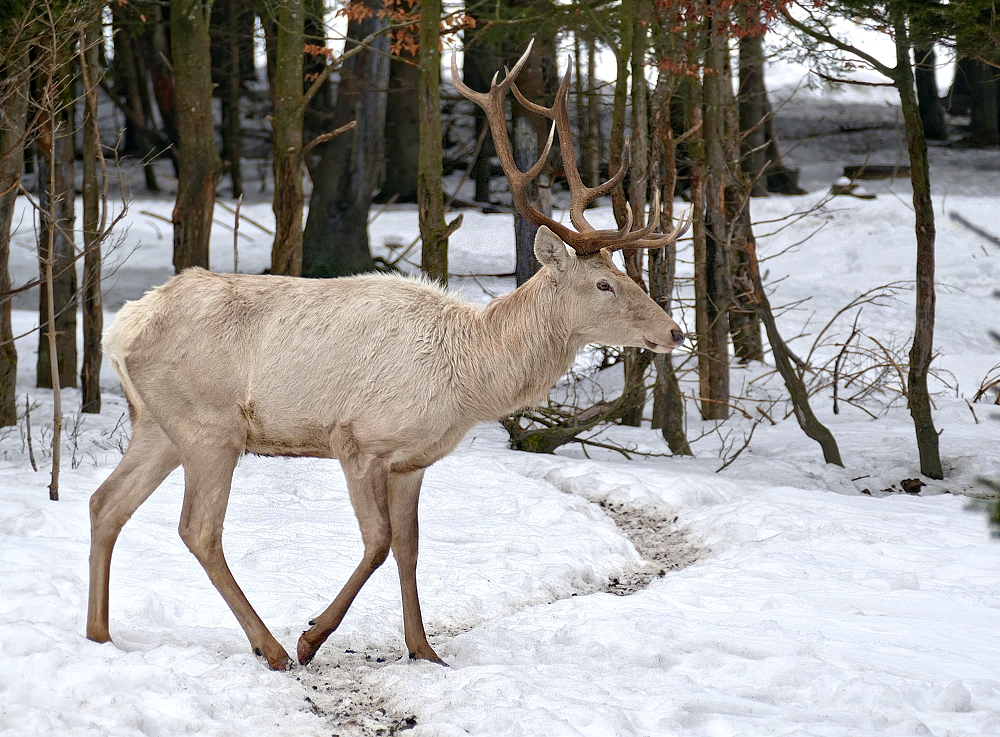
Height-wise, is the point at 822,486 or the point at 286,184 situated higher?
the point at 286,184

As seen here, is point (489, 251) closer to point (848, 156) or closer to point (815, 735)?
point (848, 156)

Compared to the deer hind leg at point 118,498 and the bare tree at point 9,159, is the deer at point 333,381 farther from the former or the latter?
the bare tree at point 9,159

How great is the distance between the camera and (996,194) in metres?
18.5

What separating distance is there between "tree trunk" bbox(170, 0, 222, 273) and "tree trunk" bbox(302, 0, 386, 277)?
3661 millimetres

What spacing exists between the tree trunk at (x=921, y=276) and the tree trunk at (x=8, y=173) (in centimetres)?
661

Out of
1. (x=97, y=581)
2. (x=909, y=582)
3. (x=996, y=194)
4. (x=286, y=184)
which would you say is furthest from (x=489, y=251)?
(x=97, y=581)

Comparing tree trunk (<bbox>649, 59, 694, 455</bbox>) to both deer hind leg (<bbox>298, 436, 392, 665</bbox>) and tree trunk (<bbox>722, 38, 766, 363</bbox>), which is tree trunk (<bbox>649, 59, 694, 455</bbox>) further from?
deer hind leg (<bbox>298, 436, 392, 665</bbox>)

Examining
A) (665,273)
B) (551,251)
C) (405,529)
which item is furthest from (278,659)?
(665,273)


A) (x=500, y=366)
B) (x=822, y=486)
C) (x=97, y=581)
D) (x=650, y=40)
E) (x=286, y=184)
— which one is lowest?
(x=822, y=486)

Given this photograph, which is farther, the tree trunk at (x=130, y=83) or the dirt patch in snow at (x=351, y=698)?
the tree trunk at (x=130, y=83)

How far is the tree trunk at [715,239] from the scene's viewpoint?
898 centimetres

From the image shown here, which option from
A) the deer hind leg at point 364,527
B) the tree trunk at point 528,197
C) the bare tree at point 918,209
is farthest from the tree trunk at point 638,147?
the deer hind leg at point 364,527

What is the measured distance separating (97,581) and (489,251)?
1324cm

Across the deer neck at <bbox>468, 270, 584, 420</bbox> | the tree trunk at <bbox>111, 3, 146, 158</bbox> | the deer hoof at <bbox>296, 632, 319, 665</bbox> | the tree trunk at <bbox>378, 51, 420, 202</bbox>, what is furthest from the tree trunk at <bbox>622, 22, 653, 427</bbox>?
the tree trunk at <bbox>111, 3, 146, 158</bbox>
